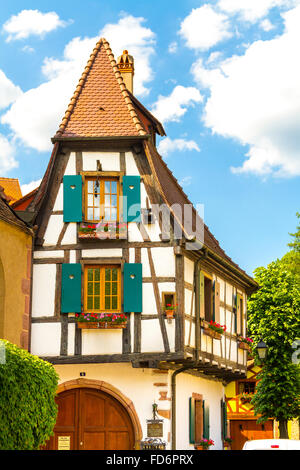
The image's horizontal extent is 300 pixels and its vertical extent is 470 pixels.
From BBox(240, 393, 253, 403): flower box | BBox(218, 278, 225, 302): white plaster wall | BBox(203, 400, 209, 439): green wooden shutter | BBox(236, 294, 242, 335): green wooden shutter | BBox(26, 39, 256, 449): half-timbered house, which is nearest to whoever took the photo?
BBox(26, 39, 256, 449): half-timbered house

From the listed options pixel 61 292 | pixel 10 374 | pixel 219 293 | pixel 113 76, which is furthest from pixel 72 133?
pixel 10 374

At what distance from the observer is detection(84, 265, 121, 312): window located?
19.7m

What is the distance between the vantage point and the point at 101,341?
19344 mm

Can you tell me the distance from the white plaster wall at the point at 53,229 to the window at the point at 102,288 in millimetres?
1078

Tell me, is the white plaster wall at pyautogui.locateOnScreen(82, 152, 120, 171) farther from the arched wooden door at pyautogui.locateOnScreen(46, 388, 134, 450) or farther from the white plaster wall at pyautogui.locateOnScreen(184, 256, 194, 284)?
Answer: the arched wooden door at pyautogui.locateOnScreen(46, 388, 134, 450)

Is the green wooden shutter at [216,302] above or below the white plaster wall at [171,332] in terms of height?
above

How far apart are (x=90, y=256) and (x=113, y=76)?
5.29 meters

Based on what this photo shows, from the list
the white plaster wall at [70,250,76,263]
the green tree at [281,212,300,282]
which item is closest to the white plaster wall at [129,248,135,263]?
the white plaster wall at [70,250,76,263]

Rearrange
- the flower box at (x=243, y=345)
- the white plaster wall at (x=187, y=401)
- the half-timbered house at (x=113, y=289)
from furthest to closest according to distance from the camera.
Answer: the flower box at (x=243, y=345) < the white plaster wall at (x=187, y=401) < the half-timbered house at (x=113, y=289)

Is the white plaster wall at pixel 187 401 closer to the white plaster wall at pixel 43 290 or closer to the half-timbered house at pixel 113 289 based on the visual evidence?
the half-timbered house at pixel 113 289

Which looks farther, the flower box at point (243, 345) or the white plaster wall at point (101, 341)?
the flower box at point (243, 345)

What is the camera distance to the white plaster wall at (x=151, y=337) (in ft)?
63.3

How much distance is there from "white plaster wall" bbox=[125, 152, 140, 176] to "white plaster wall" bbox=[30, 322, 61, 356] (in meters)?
4.14

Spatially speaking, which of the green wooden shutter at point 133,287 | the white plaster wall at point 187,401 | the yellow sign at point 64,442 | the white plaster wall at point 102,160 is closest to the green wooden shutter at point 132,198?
the white plaster wall at point 102,160
